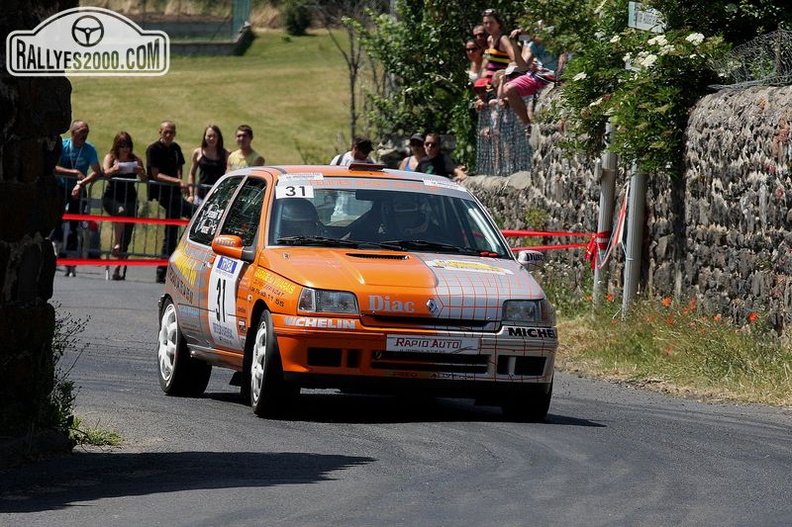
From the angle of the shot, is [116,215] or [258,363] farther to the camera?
[116,215]

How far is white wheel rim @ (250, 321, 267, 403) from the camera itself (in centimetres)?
1093

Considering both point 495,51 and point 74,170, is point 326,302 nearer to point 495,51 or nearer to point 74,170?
point 495,51

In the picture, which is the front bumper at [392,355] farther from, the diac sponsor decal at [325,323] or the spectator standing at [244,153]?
the spectator standing at [244,153]

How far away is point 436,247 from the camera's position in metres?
11.7

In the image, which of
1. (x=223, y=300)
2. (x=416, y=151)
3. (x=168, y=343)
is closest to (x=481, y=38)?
(x=416, y=151)

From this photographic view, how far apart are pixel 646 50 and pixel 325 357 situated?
741 cm

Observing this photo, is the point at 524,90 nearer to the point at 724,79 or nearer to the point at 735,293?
the point at 724,79

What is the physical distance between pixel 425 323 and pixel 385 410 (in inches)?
49.8

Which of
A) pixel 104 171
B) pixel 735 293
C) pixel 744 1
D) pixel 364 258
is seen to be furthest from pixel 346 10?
pixel 364 258

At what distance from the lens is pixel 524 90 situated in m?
21.4

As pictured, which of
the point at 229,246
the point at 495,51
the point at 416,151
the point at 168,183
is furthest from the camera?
the point at 168,183

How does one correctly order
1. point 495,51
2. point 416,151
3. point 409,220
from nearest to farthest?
point 409,220 → point 416,151 → point 495,51

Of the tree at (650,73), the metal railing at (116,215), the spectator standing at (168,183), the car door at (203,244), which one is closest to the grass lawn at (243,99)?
the spectator standing at (168,183)

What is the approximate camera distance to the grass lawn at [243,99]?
57000 millimetres
